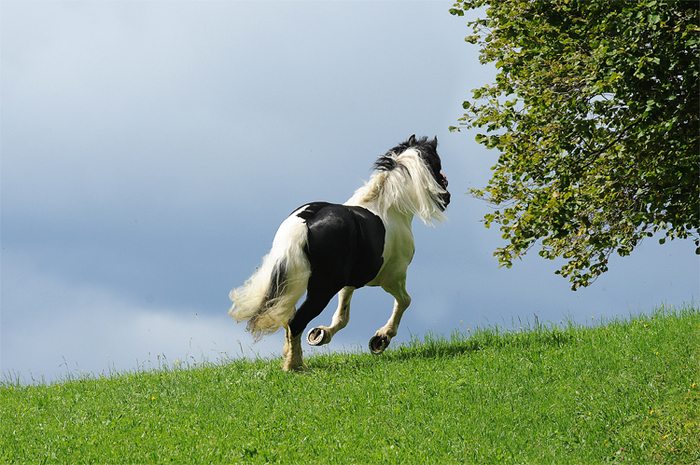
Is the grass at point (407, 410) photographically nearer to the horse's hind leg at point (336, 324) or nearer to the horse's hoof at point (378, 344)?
the horse's hoof at point (378, 344)

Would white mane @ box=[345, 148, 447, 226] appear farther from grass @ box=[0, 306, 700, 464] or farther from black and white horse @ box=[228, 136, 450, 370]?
grass @ box=[0, 306, 700, 464]

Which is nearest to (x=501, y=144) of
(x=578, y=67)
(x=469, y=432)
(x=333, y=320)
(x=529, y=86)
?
(x=529, y=86)

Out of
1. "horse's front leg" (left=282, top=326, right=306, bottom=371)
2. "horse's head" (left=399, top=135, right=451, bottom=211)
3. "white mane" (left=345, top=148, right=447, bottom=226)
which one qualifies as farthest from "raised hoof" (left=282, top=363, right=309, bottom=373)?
"horse's head" (left=399, top=135, right=451, bottom=211)

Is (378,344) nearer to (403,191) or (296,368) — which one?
(296,368)

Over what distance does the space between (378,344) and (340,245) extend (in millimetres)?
2329

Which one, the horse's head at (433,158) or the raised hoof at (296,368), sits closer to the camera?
the raised hoof at (296,368)

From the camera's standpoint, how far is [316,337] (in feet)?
32.3

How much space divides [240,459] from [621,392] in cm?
505

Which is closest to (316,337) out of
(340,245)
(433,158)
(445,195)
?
(340,245)

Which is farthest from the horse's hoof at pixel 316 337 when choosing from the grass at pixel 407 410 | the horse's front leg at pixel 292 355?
the grass at pixel 407 410

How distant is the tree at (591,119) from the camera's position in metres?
8.41

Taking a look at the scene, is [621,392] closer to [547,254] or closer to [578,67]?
[547,254]

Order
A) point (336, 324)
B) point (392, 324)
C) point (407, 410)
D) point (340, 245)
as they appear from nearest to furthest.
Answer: point (407, 410) → point (340, 245) → point (336, 324) → point (392, 324)

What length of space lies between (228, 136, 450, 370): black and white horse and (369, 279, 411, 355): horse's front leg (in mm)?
17
